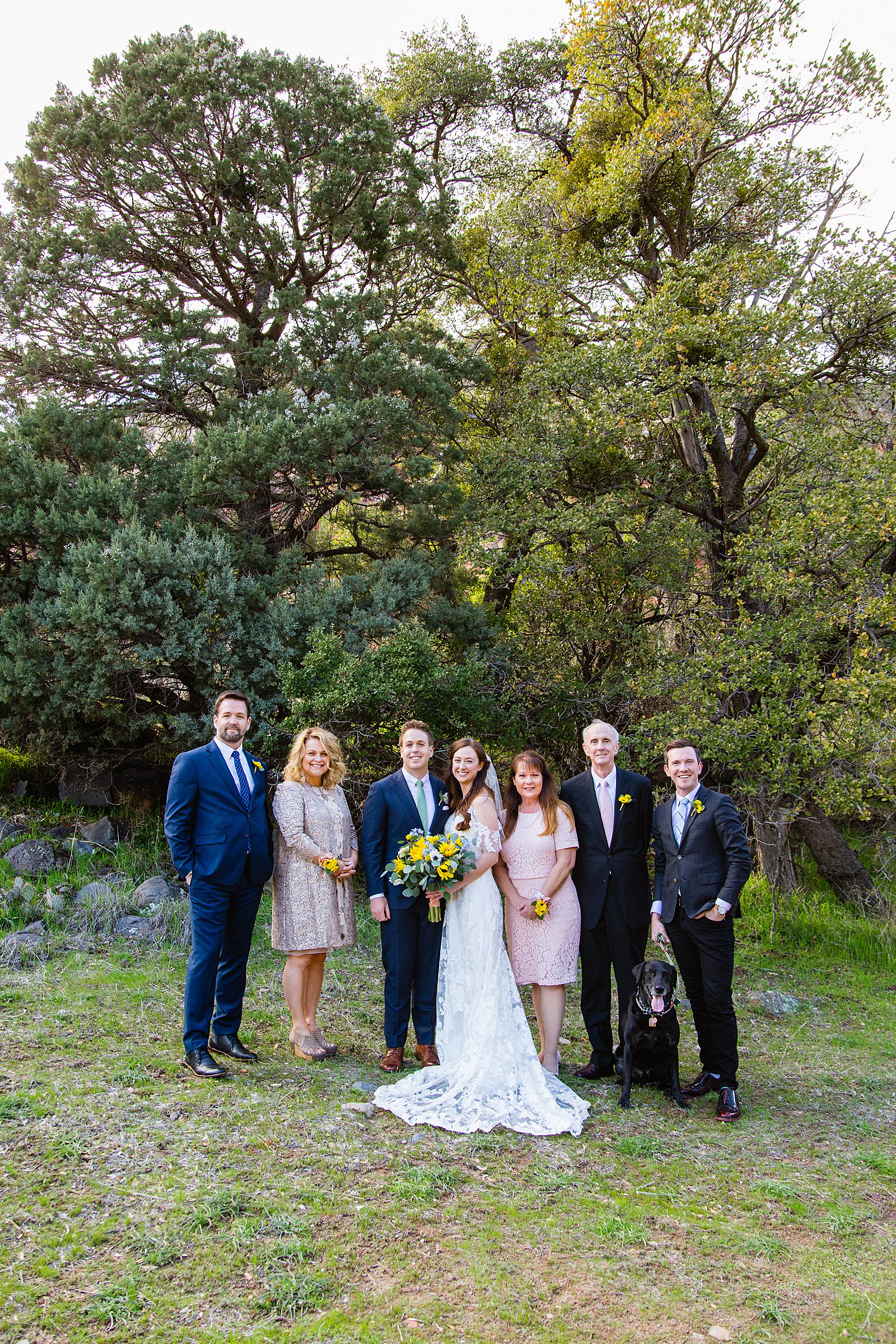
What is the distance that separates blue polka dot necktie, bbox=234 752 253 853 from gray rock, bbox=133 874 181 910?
3757mm

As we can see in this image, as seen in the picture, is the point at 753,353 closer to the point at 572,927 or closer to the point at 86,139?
the point at 572,927

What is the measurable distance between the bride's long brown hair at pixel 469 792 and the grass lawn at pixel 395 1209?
1.54 meters

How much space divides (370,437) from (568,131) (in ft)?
24.2

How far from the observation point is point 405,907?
5023 millimetres

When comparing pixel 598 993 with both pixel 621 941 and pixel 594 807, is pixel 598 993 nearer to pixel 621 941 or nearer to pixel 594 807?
pixel 621 941

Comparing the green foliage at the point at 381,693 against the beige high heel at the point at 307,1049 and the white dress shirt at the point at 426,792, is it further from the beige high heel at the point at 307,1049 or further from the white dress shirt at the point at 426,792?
the beige high heel at the point at 307,1049

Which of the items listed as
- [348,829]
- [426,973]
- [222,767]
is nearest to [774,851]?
[426,973]

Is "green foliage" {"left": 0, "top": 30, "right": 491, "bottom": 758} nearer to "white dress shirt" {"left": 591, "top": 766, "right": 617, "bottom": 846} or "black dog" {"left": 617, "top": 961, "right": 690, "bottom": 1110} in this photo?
"white dress shirt" {"left": 591, "top": 766, "right": 617, "bottom": 846}

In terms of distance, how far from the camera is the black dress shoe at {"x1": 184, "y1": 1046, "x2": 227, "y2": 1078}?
186 inches

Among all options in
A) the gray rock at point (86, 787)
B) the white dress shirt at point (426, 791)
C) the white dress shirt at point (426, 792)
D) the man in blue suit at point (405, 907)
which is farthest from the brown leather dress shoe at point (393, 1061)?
the gray rock at point (86, 787)

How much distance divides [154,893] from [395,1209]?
5.64 meters

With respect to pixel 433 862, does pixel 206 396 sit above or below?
above

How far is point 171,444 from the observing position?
10.5 m

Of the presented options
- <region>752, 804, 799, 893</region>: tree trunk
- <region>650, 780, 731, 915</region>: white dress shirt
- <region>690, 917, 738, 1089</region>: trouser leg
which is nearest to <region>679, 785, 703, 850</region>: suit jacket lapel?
<region>650, 780, 731, 915</region>: white dress shirt
